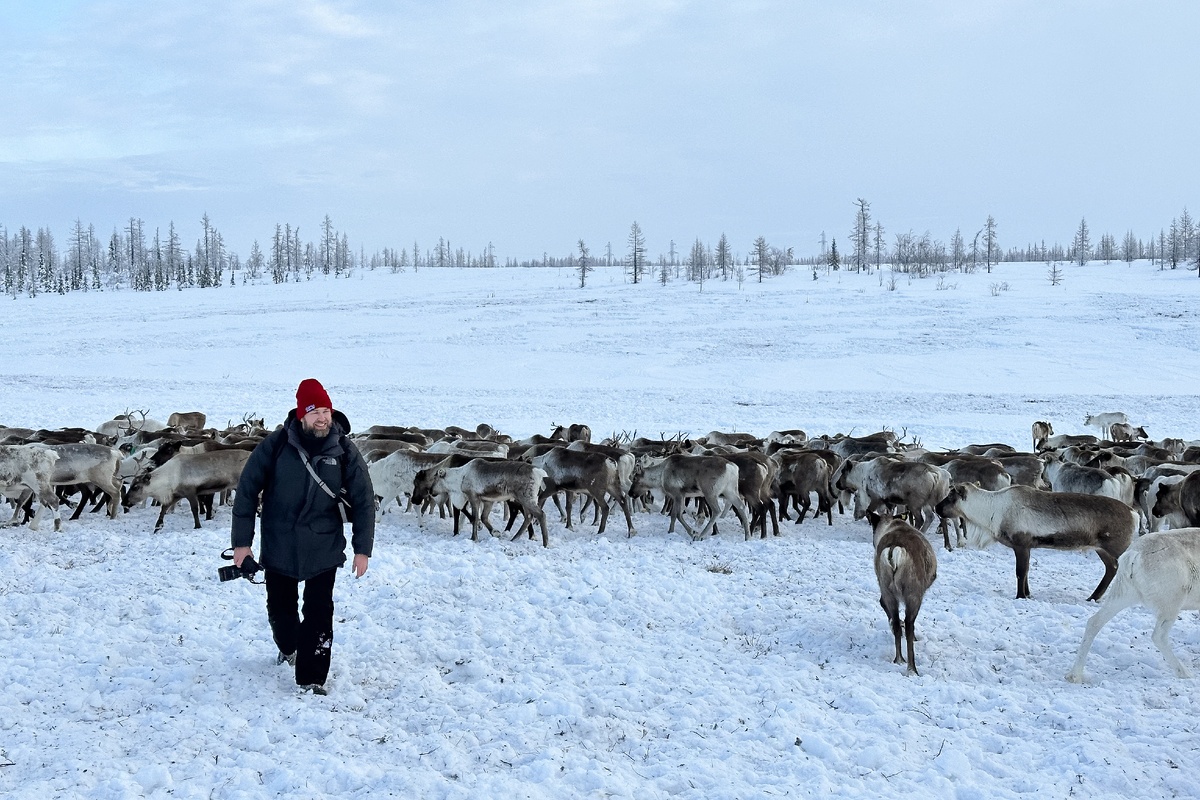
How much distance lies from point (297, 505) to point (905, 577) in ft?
16.9

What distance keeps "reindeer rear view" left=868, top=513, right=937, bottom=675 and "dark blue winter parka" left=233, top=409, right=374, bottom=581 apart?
4515mm

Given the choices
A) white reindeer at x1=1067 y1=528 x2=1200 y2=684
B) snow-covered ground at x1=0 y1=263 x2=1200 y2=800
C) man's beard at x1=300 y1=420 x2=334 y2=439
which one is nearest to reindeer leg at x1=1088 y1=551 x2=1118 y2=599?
snow-covered ground at x1=0 y1=263 x2=1200 y2=800

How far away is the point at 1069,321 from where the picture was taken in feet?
163

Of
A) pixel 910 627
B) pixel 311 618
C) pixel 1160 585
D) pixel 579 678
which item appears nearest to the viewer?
pixel 311 618

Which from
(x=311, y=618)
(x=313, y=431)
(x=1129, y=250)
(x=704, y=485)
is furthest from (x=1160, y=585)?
(x=1129, y=250)

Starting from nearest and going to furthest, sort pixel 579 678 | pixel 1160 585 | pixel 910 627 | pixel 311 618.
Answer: pixel 311 618 → pixel 579 678 → pixel 1160 585 → pixel 910 627

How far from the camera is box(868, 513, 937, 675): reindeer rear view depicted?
23.3ft

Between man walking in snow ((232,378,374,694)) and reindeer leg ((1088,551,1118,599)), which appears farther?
reindeer leg ((1088,551,1118,599))

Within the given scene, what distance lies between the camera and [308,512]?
5.93m

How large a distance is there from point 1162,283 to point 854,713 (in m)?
73.2

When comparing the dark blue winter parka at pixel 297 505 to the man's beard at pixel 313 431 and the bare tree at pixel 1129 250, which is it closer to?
the man's beard at pixel 313 431

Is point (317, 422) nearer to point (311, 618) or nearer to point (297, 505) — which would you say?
point (297, 505)

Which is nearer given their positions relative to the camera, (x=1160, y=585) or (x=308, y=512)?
(x=308, y=512)

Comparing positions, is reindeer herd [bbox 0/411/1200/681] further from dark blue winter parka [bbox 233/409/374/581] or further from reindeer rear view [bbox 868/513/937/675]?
dark blue winter parka [bbox 233/409/374/581]
